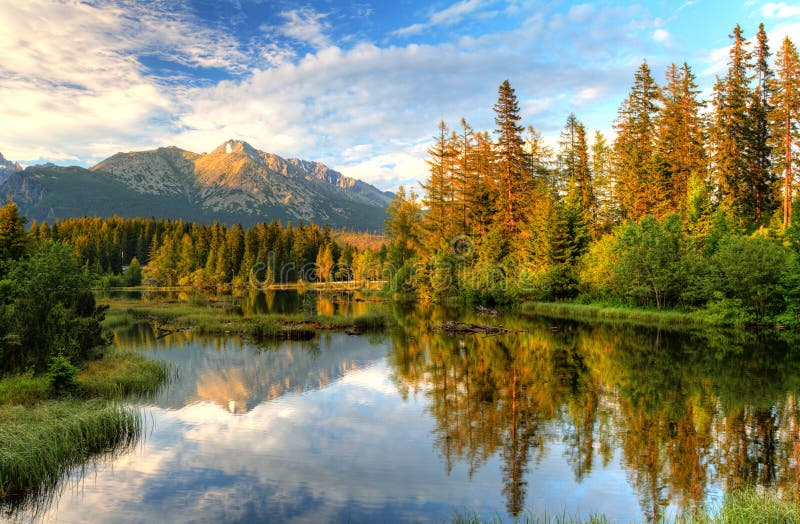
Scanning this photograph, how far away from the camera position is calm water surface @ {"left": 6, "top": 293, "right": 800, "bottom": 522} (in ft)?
37.3

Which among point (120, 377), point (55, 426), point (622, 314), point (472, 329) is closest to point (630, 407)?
point (55, 426)

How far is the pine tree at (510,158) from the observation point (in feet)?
205

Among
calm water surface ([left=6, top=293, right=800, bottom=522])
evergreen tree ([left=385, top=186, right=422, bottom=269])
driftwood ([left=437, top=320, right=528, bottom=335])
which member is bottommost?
calm water surface ([left=6, top=293, right=800, bottom=522])

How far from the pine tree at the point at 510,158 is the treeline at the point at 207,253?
5440 centimetres

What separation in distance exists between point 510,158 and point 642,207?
17148 millimetres

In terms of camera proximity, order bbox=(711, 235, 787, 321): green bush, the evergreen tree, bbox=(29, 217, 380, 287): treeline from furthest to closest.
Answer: bbox=(29, 217, 380, 287): treeline, the evergreen tree, bbox=(711, 235, 787, 321): green bush

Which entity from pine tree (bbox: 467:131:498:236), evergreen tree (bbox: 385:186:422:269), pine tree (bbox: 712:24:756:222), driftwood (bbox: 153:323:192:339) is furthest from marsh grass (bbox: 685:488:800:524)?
evergreen tree (bbox: 385:186:422:269)

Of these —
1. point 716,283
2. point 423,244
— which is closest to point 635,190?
point 716,283

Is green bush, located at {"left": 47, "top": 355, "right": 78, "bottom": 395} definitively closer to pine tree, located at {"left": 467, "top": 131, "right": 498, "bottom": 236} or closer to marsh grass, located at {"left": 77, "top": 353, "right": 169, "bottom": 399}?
marsh grass, located at {"left": 77, "top": 353, "right": 169, "bottom": 399}

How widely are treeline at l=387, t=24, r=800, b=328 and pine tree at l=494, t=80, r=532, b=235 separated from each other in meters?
0.17

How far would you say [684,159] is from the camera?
180 feet

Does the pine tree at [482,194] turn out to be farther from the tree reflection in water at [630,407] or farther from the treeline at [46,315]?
the treeline at [46,315]

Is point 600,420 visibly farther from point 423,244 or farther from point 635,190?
point 423,244

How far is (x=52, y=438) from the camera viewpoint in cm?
1327
